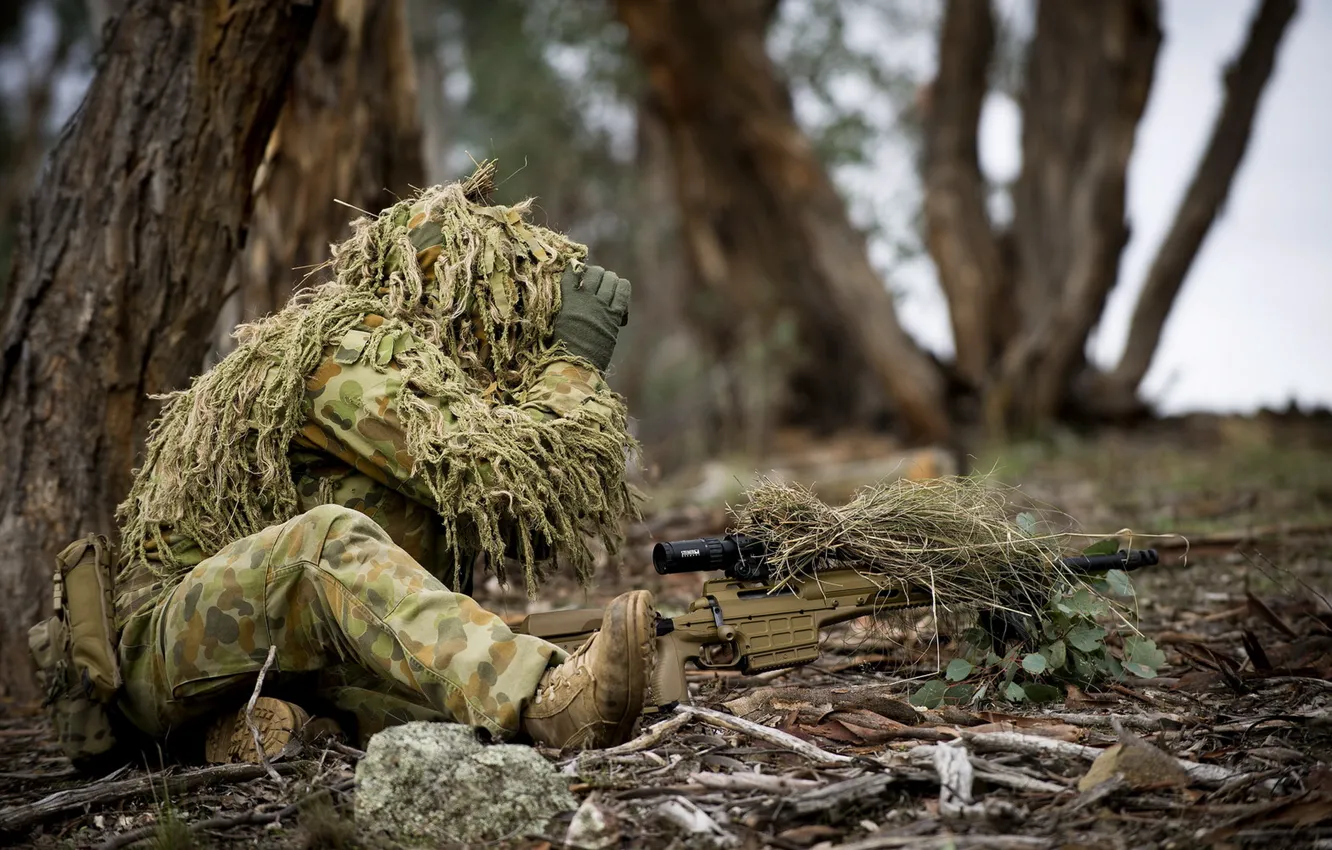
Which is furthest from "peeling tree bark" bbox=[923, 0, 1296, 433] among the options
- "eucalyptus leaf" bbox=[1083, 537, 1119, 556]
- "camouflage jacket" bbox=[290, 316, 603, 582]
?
"camouflage jacket" bbox=[290, 316, 603, 582]

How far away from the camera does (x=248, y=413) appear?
10.1ft

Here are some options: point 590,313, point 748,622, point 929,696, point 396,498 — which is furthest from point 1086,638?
point 396,498

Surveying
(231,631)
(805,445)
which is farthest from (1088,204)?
(231,631)

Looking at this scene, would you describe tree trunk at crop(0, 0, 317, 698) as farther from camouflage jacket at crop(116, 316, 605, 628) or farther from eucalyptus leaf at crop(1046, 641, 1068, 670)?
eucalyptus leaf at crop(1046, 641, 1068, 670)

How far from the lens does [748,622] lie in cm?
320

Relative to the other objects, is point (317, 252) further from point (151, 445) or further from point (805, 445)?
point (805, 445)

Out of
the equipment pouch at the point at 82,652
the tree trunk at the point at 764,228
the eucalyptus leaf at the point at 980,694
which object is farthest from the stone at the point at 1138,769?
the tree trunk at the point at 764,228

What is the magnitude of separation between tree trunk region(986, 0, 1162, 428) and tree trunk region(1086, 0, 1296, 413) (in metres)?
0.75

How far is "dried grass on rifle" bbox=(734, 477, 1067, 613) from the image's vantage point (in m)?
3.29

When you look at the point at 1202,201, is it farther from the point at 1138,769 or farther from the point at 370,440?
the point at 370,440

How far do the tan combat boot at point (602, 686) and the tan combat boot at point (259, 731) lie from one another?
67 cm

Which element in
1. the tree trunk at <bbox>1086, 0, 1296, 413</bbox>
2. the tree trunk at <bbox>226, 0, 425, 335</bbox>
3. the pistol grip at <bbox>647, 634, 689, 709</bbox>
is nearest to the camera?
the pistol grip at <bbox>647, 634, 689, 709</bbox>

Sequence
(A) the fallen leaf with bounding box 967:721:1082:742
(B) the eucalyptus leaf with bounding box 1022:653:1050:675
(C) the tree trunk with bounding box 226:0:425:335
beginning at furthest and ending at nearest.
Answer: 1. (C) the tree trunk with bounding box 226:0:425:335
2. (B) the eucalyptus leaf with bounding box 1022:653:1050:675
3. (A) the fallen leaf with bounding box 967:721:1082:742

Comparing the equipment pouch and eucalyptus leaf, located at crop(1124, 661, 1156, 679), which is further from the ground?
the equipment pouch
